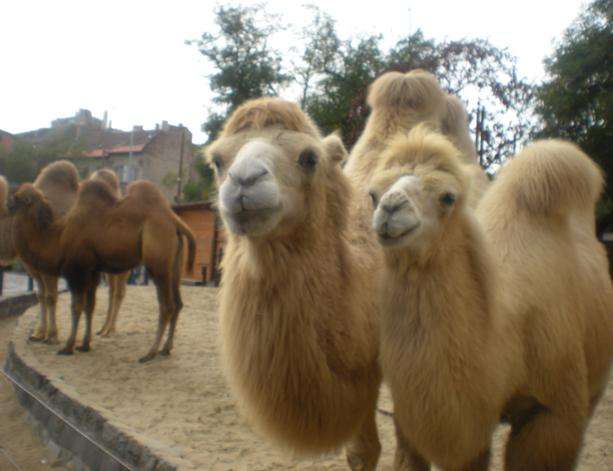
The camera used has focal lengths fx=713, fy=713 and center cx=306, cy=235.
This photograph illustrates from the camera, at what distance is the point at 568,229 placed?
11.6ft

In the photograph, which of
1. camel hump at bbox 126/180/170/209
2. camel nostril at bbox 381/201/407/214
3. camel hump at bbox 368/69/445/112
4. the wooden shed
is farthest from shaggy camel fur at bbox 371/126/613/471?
the wooden shed

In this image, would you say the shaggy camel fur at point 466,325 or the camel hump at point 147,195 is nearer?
the shaggy camel fur at point 466,325

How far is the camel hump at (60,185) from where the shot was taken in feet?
31.1

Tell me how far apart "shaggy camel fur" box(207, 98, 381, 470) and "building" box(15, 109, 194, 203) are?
88.5 ft

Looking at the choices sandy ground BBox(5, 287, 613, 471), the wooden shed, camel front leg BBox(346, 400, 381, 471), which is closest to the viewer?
camel front leg BBox(346, 400, 381, 471)

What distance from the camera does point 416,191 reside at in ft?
8.56

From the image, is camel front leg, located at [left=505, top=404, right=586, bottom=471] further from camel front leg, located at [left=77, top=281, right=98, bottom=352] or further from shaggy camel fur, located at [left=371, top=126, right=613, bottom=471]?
camel front leg, located at [left=77, top=281, right=98, bottom=352]

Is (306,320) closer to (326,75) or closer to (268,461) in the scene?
(268,461)

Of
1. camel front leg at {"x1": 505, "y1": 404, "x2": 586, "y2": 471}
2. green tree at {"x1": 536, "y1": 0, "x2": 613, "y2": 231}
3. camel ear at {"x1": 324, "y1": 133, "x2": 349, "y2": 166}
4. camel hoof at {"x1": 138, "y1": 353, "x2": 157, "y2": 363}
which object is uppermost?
green tree at {"x1": 536, "y1": 0, "x2": 613, "y2": 231}

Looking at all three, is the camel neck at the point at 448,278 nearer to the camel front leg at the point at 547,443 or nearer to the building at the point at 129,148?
the camel front leg at the point at 547,443

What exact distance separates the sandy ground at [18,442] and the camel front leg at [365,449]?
239 centimetres

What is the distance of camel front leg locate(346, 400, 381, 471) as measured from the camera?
11.8 feet

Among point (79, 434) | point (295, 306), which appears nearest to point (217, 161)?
point (295, 306)

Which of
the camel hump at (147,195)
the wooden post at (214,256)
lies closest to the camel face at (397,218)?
the camel hump at (147,195)
